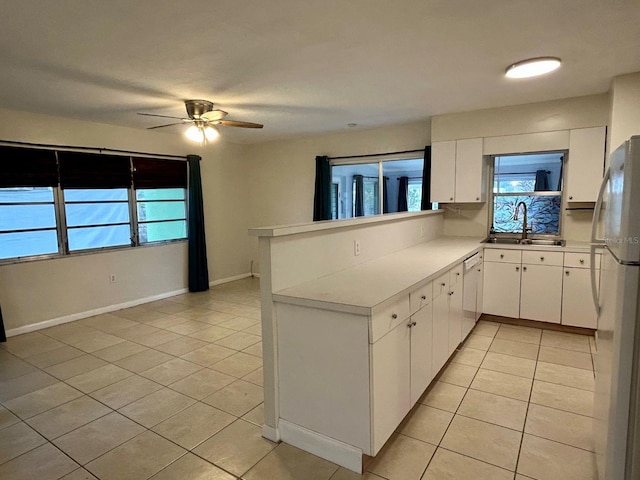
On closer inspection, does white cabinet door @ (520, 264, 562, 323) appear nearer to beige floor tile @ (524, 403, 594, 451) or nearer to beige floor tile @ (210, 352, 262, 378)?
beige floor tile @ (524, 403, 594, 451)

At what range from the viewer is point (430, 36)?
2.44 m

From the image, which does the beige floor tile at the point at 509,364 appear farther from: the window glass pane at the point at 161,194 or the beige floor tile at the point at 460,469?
the window glass pane at the point at 161,194

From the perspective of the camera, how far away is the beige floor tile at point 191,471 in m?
1.97

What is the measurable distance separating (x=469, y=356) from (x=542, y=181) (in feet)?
7.97

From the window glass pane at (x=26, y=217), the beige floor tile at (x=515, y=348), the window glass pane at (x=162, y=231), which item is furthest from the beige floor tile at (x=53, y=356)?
the beige floor tile at (x=515, y=348)

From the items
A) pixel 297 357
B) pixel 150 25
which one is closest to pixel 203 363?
pixel 297 357

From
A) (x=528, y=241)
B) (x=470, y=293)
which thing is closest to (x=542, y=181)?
(x=528, y=241)

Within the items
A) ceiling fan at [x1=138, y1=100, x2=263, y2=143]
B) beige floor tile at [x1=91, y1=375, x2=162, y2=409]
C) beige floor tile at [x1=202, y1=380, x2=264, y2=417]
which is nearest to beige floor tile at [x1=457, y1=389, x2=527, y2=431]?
beige floor tile at [x1=202, y1=380, x2=264, y2=417]

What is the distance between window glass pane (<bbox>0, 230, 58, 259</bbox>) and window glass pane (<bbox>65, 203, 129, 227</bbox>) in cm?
28

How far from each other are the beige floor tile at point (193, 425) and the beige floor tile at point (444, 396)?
1.38m

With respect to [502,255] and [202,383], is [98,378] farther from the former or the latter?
[502,255]

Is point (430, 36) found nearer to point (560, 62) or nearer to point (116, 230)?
point (560, 62)

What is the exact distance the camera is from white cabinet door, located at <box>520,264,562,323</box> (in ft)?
12.6

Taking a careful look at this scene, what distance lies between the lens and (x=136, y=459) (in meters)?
2.12
